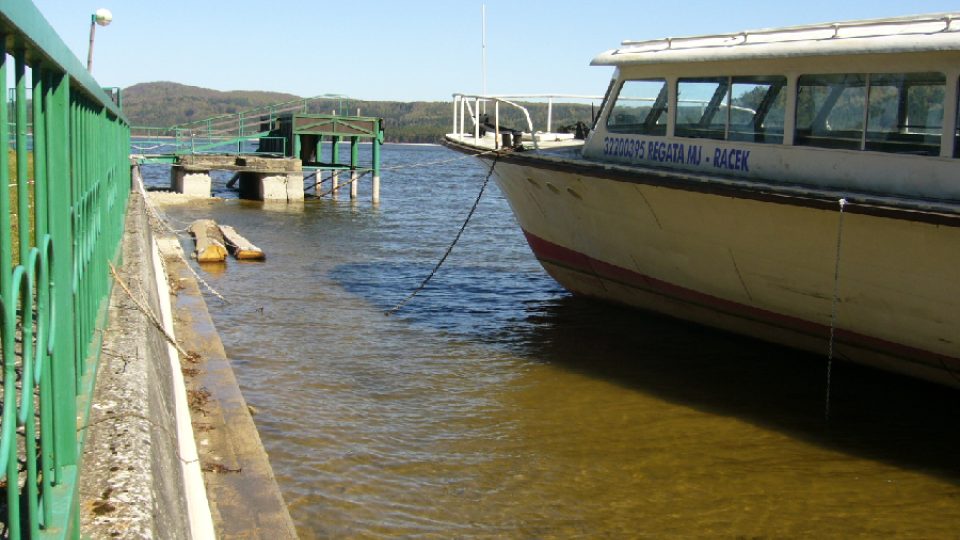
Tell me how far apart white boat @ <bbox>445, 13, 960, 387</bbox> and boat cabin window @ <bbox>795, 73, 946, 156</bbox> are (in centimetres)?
1

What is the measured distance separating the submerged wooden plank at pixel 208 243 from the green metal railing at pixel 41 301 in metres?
12.4

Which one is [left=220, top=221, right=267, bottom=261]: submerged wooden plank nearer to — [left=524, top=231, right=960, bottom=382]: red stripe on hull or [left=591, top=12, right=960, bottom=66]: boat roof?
[left=524, top=231, right=960, bottom=382]: red stripe on hull

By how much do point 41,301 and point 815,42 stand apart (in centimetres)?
791

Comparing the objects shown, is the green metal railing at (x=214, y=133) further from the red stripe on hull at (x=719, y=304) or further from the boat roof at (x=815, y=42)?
the boat roof at (x=815, y=42)

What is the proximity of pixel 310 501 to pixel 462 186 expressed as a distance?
157 ft

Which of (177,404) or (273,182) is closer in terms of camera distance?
(177,404)

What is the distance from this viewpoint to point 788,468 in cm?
731

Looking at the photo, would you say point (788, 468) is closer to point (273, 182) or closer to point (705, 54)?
point (705, 54)

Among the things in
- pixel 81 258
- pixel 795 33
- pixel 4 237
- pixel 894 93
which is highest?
pixel 795 33

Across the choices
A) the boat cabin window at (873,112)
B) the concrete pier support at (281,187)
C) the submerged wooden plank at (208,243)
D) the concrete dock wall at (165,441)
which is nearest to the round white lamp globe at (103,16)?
the submerged wooden plank at (208,243)

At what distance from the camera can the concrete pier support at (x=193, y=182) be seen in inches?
1205

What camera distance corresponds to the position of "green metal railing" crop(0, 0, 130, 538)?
1.88m

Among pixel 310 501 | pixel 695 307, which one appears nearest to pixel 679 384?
pixel 695 307

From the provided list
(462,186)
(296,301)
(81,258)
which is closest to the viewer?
(81,258)
